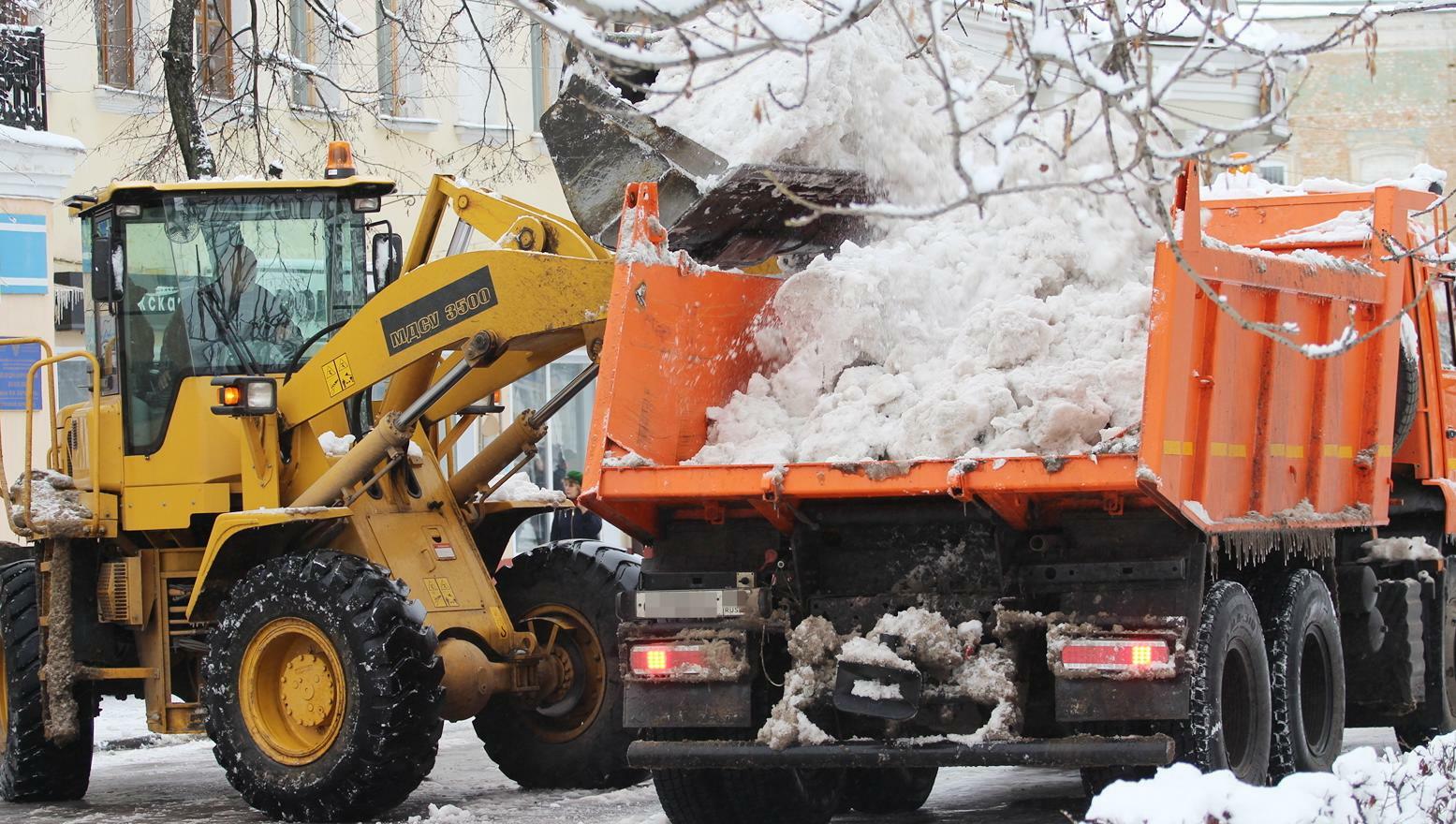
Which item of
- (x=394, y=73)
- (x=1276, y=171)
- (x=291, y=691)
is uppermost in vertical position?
(x=1276, y=171)

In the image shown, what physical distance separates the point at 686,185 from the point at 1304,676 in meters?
3.12

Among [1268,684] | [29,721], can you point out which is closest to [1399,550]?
[1268,684]

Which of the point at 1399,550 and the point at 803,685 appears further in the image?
the point at 1399,550

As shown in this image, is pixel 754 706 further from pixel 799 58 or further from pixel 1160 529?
pixel 799 58

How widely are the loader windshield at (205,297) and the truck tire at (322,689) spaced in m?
1.36

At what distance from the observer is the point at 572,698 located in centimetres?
942

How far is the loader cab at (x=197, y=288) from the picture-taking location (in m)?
9.71

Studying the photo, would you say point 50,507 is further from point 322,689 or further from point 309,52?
point 309,52

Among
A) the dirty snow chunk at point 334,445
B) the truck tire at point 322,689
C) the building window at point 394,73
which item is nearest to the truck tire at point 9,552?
the building window at point 394,73

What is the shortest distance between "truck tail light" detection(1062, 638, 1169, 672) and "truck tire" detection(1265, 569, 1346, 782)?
3.79ft

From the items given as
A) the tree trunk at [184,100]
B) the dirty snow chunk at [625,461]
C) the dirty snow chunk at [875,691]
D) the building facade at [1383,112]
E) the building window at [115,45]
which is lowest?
the dirty snow chunk at [875,691]

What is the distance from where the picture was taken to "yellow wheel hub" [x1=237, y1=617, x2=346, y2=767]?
28.0 ft

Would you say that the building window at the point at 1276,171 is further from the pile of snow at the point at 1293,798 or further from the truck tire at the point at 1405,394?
the pile of snow at the point at 1293,798

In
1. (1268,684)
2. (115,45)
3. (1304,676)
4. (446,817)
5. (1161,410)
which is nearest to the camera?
(1161,410)
